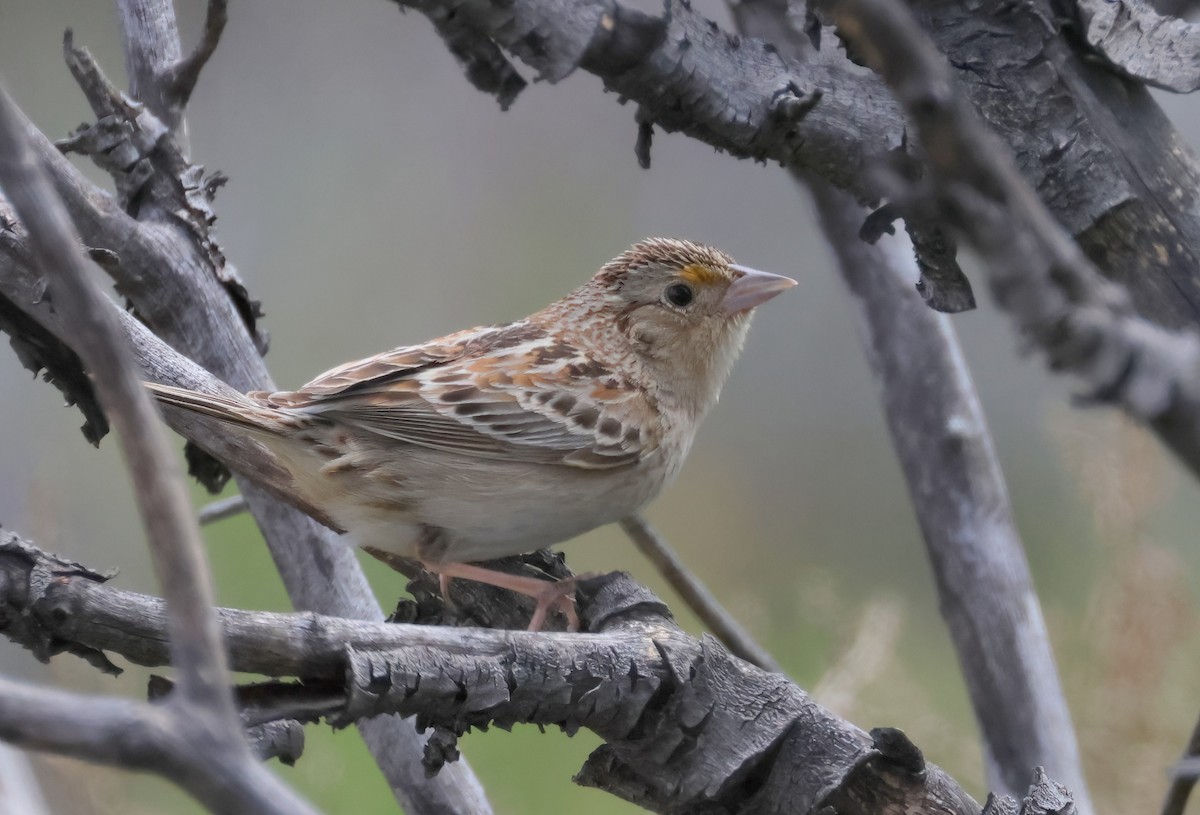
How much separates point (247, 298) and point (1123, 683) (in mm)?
2110

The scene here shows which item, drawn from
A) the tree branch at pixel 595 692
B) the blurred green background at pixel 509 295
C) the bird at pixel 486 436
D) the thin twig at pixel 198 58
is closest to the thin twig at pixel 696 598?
the bird at pixel 486 436

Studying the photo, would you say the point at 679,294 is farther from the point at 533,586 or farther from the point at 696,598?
the point at 533,586

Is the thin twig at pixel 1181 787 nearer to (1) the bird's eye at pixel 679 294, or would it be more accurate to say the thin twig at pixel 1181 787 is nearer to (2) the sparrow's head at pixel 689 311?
(2) the sparrow's head at pixel 689 311

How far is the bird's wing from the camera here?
1.99 meters

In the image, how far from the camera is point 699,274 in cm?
235

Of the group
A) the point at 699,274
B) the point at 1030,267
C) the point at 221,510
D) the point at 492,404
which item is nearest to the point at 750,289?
the point at 699,274

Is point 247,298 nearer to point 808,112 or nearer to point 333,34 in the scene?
point 808,112

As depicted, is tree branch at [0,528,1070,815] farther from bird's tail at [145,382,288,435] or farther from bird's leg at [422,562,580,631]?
bird's tail at [145,382,288,435]

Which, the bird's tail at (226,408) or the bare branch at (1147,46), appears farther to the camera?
the bird's tail at (226,408)

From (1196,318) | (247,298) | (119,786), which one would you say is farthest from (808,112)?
(119,786)

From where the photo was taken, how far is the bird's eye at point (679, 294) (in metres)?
2.37

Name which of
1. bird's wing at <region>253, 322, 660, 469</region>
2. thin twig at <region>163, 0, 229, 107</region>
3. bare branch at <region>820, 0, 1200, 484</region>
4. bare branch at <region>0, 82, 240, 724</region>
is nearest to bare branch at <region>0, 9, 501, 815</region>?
thin twig at <region>163, 0, 229, 107</region>

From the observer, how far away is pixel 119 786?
312cm

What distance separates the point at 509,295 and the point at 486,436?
2.35 m
